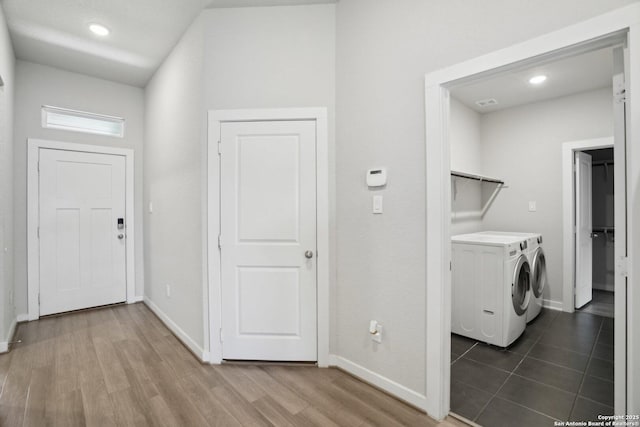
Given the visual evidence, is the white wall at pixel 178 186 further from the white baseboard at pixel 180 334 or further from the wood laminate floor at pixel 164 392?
the wood laminate floor at pixel 164 392

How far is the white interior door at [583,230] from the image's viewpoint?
354 centimetres

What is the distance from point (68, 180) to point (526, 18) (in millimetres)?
4508

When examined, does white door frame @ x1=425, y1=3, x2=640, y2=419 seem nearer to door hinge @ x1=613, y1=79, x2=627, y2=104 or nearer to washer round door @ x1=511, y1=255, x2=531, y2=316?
door hinge @ x1=613, y1=79, x2=627, y2=104

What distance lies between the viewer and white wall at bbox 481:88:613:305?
3381 millimetres

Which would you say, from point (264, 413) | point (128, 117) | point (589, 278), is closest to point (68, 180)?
point (128, 117)

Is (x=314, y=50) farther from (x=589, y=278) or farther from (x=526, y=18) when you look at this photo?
(x=589, y=278)

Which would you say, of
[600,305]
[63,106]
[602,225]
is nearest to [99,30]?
[63,106]

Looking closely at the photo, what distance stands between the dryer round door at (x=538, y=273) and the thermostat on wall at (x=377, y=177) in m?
2.36

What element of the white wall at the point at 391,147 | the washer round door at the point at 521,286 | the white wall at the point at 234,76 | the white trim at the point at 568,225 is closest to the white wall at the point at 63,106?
the white wall at the point at 234,76

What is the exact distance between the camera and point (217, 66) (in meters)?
2.30

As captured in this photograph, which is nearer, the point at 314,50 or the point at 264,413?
the point at 264,413

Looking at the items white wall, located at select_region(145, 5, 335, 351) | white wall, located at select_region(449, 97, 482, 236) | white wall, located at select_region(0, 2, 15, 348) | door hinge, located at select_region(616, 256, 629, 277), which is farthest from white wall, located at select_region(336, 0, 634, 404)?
white wall, located at select_region(0, 2, 15, 348)

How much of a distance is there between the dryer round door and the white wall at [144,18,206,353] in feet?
11.4

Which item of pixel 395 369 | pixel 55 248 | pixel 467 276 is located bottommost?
pixel 395 369
